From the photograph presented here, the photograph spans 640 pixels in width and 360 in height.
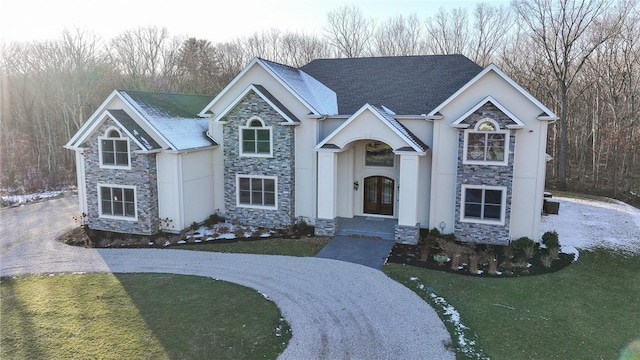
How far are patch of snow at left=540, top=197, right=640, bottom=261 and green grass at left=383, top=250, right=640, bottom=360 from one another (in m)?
1.81

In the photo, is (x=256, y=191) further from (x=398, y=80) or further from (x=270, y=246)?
(x=398, y=80)

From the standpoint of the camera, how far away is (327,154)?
17.1 meters

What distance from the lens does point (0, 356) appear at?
8477mm

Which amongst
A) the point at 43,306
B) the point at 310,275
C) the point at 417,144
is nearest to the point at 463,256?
the point at 417,144

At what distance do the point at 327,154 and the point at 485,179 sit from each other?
6.21 metres

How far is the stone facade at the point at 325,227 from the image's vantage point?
17.1 m

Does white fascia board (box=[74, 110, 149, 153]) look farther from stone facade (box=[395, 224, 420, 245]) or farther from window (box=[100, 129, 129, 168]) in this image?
stone facade (box=[395, 224, 420, 245])

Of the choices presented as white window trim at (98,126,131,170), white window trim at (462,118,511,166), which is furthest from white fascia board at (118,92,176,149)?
white window trim at (462,118,511,166)

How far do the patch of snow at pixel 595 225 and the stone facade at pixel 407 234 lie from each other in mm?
5458

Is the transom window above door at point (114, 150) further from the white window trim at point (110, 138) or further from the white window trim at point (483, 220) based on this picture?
the white window trim at point (483, 220)

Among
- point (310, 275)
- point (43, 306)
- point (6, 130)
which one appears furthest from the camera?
point (6, 130)

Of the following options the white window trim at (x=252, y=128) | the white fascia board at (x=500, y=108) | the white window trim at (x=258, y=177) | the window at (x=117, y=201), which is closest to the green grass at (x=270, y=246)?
the white window trim at (x=258, y=177)

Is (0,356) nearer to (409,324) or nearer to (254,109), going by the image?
(409,324)

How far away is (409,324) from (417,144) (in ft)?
27.0
